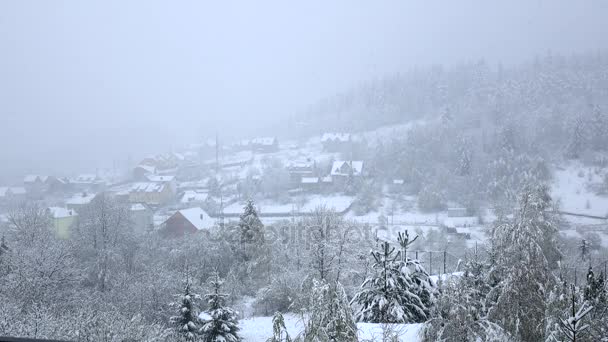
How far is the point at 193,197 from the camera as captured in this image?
58.3 m

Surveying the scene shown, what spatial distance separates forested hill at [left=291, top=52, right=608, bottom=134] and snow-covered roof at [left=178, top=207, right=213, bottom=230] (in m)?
59.0

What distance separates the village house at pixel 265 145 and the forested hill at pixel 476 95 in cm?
1429

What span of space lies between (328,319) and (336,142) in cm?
7817

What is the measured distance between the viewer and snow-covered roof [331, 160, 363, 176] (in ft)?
210

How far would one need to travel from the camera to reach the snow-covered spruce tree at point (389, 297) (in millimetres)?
10430

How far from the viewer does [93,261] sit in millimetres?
26469

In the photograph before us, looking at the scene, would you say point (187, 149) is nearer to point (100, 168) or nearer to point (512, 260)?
point (100, 168)

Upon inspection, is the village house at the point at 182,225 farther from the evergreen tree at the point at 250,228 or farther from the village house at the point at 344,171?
the village house at the point at 344,171

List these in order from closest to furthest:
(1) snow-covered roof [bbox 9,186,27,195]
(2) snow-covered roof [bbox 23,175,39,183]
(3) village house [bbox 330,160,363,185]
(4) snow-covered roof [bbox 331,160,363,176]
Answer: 1. (1) snow-covered roof [bbox 9,186,27,195]
2. (3) village house [bbox 330,160,363,185]
3. (2) snow-covered roof [bbox 23,175,39,183]
4. (4) snow-covered roof [bbox 331,160,363,176]

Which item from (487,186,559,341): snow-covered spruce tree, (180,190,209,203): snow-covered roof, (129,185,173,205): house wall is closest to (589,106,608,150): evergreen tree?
(180,190,209,203): snow-covered roof

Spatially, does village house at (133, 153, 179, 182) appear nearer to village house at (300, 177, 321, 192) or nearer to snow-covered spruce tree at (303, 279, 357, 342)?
village house at (300, 177, 321, 192)

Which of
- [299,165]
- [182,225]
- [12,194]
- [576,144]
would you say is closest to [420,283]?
[182,225]

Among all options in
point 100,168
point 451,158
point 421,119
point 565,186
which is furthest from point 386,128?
point 100,168

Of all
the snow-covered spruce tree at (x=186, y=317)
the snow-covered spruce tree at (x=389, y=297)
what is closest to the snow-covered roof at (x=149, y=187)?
the snow-covered spruce tree at (x=186, y=317)
